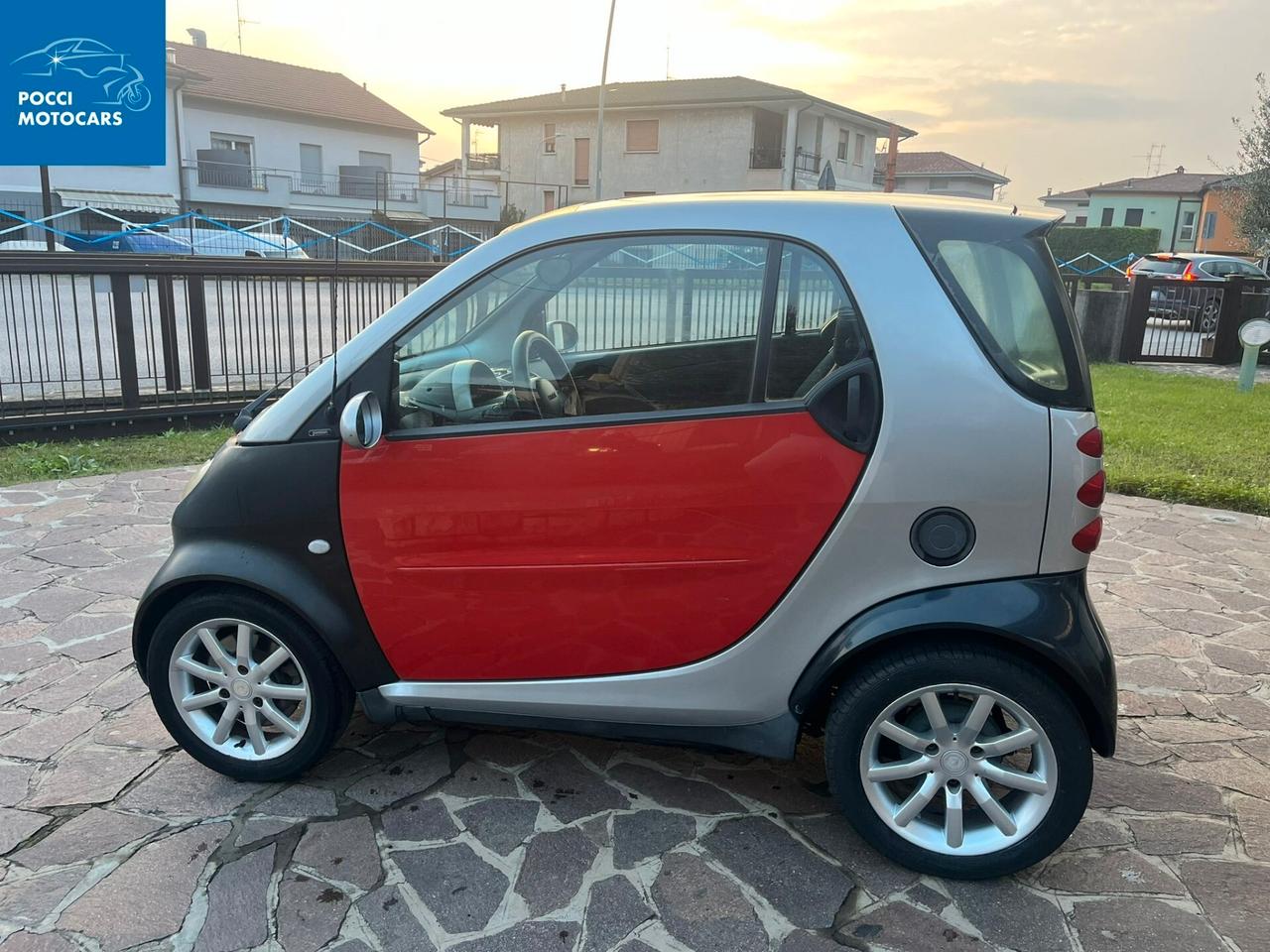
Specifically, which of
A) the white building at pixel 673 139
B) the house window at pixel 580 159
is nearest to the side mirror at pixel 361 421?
the white building at pixel 673 139

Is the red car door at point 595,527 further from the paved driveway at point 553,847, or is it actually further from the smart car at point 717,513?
the paved driveway at point 553,847

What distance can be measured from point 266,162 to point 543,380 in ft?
150

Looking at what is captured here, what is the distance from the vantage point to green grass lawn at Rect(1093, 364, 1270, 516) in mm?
6754

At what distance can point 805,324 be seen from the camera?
2.60 m

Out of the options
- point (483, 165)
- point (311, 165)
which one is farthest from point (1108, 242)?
point (311, 165)

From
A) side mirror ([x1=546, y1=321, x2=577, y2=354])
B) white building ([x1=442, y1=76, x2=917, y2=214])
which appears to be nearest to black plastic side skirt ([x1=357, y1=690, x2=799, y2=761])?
side mirror ([x1=546, y1=321, x2=577, y2=354])

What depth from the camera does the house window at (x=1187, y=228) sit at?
2667 inches

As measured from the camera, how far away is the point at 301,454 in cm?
284

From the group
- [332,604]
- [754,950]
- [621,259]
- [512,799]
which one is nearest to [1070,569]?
[754,950]

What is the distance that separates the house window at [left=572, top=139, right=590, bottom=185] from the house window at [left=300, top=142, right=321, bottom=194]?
39.7 ft

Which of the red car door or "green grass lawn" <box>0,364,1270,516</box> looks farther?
"green grass lawn" <box>0,364,1270,516</box>

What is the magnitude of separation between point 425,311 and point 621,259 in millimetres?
589

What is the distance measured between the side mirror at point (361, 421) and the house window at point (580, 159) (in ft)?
154

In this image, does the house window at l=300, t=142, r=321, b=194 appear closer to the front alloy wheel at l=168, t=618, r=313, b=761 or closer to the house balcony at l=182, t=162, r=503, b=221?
the house balcony at l=182, t=162, r=503, b=221
